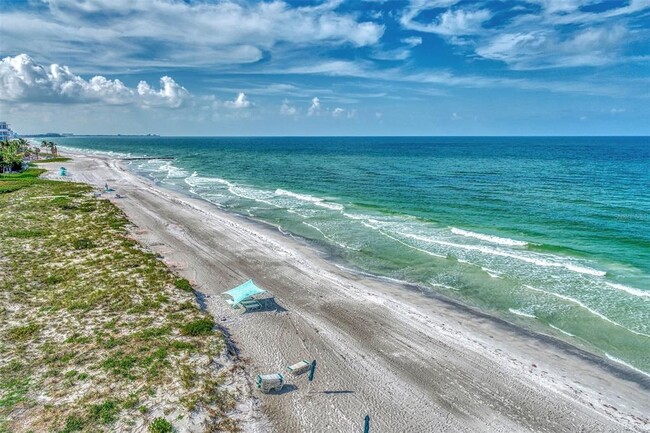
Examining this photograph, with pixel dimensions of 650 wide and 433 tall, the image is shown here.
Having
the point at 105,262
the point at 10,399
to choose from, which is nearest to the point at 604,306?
the point at 10,399

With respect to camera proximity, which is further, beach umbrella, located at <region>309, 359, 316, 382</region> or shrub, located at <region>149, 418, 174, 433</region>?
beach umbrella, located at <region>309, 359, 316, 382</region>

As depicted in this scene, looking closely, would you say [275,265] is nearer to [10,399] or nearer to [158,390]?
[158,390]

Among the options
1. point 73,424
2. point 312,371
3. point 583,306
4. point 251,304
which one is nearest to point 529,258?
point 583,306

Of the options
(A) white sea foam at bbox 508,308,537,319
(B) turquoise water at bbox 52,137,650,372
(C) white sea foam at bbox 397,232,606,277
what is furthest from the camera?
(C) white sea foam at bbox 397,232,606,277

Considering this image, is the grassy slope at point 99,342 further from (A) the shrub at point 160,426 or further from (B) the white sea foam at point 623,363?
(B) the white sea foam at point 623,363

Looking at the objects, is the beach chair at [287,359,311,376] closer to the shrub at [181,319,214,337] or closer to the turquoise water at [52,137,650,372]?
the shrub at [181,319,214,337]

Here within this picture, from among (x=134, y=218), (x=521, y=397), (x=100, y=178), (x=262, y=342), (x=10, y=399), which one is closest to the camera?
(x=10, y=399)

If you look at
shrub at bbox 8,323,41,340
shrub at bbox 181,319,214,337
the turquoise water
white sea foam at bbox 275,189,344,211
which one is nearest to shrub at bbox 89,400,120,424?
shrub at bbox 181,319,214,337
